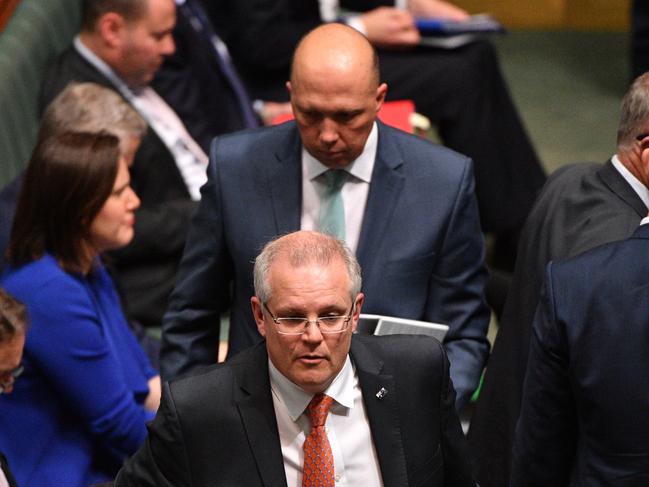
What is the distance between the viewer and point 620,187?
2922 millimetres

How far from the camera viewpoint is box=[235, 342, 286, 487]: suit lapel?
8.52ft

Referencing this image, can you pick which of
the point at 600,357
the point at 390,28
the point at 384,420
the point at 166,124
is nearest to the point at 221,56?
the point at 166,124

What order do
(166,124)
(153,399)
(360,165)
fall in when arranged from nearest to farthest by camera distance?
(360,165) < (153,399) < (166,124)

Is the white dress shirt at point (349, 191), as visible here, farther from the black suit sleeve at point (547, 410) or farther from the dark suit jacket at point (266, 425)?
the black suit sleeve at point (547, 410)

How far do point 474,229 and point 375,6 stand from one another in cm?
311

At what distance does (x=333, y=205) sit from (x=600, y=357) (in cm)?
82

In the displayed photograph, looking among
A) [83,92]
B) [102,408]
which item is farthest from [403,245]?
[83,92]

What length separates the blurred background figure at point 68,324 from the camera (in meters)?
3.31

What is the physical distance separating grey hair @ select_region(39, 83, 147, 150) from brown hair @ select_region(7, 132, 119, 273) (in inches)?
24.3

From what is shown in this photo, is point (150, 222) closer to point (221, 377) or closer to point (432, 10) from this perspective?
point (221, 377)

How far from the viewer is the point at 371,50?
10.1 ft

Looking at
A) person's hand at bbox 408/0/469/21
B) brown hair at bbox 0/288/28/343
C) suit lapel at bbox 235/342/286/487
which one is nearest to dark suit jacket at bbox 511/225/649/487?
suit lapel at bbox 235/342/286/487

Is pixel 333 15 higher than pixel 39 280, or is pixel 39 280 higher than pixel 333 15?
pixel 39 280

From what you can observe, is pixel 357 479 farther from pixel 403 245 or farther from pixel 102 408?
pixel 102 408
